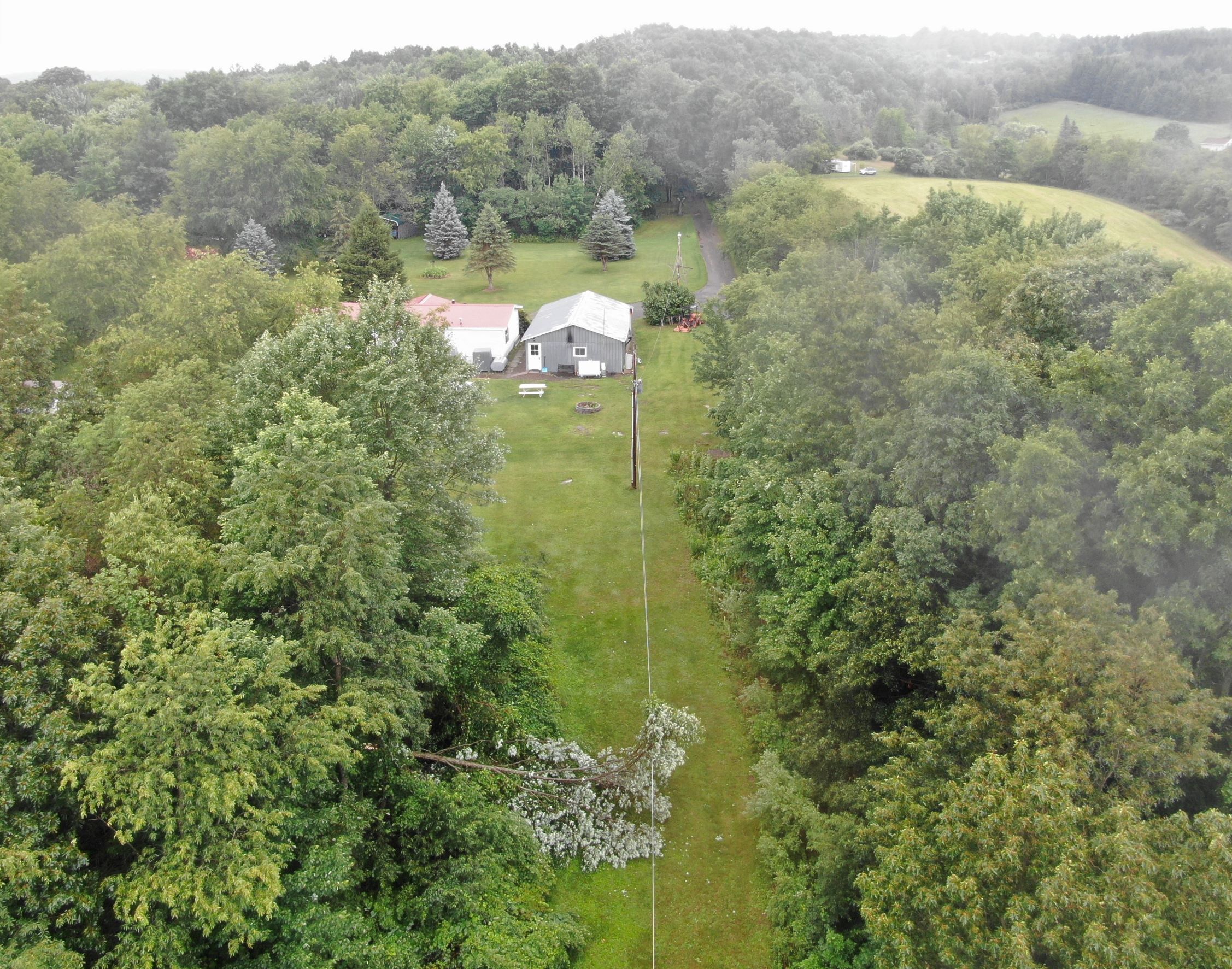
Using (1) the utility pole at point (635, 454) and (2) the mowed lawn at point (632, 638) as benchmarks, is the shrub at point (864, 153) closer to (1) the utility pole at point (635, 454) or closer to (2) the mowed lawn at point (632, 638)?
(2) the mowed lawn at point (632, 638)

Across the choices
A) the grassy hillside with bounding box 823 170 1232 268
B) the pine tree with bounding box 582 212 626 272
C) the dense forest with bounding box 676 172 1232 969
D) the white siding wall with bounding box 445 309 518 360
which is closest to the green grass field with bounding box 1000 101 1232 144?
the grassy hillside with bounding box 823 170 1232 268

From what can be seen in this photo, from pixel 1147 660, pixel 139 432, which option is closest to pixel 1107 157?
pixel 1147 660

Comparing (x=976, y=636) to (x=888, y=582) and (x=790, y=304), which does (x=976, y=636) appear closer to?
(x=888, y=582)

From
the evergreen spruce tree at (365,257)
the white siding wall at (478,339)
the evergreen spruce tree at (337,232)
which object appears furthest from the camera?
the evergreen spruce tree at (337,232)

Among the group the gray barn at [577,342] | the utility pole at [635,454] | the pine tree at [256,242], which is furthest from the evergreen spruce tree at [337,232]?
the utility pole at [635,454]

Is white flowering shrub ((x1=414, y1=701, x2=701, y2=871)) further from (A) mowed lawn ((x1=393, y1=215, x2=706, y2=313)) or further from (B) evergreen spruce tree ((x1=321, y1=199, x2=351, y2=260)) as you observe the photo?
(B) evergreen spruce tree ((x1=321, y1=199, x2=351, y2=260))

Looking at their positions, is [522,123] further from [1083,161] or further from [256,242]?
[1083,161]
